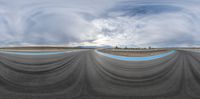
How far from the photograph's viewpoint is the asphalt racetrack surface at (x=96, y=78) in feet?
10.9

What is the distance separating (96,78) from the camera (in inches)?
139

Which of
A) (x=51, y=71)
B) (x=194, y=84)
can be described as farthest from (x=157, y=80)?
(x=51, y=71)

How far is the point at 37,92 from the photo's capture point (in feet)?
11.4

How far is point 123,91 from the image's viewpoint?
3305 mm

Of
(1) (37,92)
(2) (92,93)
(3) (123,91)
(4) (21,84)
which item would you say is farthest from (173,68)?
(4) (21,84)

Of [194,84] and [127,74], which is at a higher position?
[127,74]

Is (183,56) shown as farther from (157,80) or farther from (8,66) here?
(8,66)

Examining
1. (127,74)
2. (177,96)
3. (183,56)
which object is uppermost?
(183,56)

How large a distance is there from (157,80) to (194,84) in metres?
1.12

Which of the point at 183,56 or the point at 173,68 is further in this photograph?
the point at 183,56

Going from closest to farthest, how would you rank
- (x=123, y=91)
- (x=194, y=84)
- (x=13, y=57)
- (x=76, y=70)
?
(x=123, y=91) < (x=194, y=84) < (x=76, y=70) < (x=13, y=57)

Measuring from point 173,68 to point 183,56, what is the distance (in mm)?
888

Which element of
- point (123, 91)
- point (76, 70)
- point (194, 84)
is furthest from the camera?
point (76, 70)

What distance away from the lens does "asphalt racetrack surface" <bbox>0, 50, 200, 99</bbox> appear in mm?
3334
